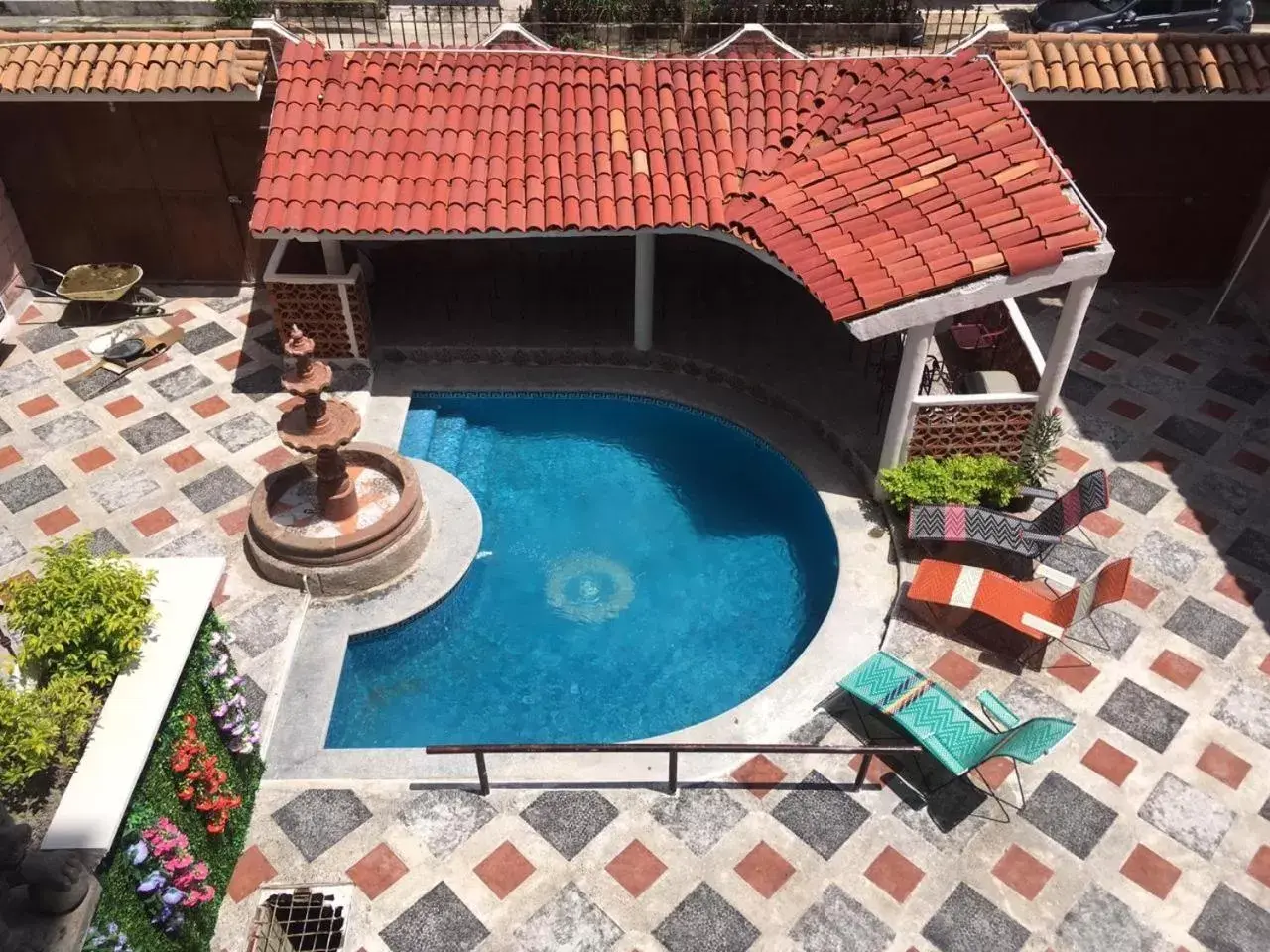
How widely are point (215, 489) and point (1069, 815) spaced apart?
1099 cm

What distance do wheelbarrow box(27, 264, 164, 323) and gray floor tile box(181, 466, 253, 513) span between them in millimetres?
4686

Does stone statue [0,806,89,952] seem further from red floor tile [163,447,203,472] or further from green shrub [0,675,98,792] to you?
red floor tile [163,447,203,472]

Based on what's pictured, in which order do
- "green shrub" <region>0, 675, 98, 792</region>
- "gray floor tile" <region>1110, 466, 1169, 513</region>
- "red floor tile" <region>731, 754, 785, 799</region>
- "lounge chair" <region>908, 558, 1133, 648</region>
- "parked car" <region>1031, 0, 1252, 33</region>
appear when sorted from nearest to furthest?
1. "green shrub" <region>0, 675, 98, 792</region>
2. "red floor tile" <region>731, 754, 785, 799</region>
3. "lounge chair" <region>908, 558, 1133, 648</region>
4. "gray floor tile" <region>1110, 466, 1169, 513</region>
5. "parked car" <region>1031, 0, 1252, 33</region>

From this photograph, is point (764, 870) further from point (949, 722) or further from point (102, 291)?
point (102, 291)

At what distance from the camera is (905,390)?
12047mm

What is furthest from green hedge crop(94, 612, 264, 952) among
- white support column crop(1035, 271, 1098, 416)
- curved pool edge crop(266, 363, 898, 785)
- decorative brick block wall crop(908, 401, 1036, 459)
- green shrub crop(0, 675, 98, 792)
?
white support column crop(1035, 271, 1098, 416)

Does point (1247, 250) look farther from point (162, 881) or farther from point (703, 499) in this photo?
point (162, 881)

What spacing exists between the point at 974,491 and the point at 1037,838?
4.43m

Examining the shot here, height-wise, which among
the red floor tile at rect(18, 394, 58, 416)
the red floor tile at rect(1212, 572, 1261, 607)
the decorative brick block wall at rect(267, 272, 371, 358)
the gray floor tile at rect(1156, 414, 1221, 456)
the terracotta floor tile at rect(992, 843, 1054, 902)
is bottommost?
the terracotta floor tile at rect(992, 843, 1054, 902)

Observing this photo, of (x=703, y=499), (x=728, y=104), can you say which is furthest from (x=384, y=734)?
(x=728, y=104)

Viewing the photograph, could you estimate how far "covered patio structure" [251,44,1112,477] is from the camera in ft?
37.8

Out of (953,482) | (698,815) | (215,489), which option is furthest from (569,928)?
(215,489)

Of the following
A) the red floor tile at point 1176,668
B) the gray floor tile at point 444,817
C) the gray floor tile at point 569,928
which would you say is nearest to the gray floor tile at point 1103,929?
the red floor tile at point 1176,668

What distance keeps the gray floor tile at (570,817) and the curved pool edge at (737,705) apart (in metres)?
0.21
